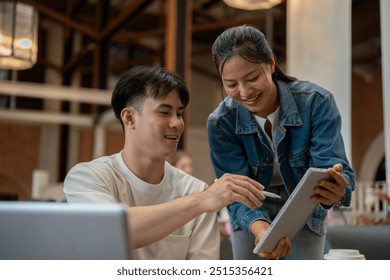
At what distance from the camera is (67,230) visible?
632 millimetres

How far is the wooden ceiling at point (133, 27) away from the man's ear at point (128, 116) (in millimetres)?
3795

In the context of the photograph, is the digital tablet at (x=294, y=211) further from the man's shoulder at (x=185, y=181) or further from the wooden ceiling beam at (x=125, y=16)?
the wooden ceiling beam at (x=125, y=16)

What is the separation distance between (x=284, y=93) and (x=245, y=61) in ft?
0.42

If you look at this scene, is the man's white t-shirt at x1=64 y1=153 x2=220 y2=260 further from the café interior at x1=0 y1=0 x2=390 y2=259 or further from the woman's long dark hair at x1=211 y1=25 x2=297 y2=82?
the café interior at x1=0 y1=0 x2=390 y2=259

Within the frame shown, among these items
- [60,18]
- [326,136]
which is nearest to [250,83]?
[326,136]

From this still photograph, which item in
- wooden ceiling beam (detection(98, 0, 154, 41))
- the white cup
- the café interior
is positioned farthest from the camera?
wooden ceiling beam (detection(98, 0, 154, 41))

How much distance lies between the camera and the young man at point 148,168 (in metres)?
1.04

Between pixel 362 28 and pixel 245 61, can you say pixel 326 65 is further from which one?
pixel 362 28

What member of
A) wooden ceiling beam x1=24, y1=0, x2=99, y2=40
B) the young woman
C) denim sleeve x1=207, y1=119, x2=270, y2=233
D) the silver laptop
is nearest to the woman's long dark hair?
the young woman

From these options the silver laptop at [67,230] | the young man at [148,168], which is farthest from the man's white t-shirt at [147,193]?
the silver laptop at [67,230]

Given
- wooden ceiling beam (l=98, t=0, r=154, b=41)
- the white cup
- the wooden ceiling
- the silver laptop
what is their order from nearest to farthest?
1. the silver laptop
2. the white cup
3. wooden ceiling beam (l=98, t=0, r=154, b=41)
4. the wooden ceiling

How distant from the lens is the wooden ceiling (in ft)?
18.2

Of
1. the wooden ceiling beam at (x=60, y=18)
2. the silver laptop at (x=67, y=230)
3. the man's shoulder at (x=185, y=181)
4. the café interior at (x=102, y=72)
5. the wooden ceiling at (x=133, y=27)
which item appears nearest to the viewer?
the silver laptop at (x=67, y=230)

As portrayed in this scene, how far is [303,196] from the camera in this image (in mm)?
927
